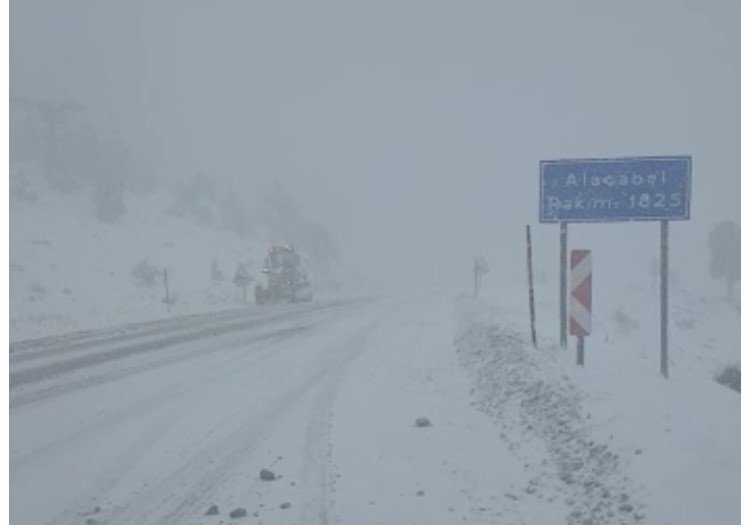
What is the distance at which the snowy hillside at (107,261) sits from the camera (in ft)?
100

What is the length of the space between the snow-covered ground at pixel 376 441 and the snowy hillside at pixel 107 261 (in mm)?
13163

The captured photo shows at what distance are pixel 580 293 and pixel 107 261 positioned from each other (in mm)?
40519

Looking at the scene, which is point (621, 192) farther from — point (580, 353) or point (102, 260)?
point (102, 260)

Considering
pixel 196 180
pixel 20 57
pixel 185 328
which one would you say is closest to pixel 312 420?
pixel 185 328

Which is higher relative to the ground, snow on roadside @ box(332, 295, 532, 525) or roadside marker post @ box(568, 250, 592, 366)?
roadside marker post @ box(568, 250, 592, 366)

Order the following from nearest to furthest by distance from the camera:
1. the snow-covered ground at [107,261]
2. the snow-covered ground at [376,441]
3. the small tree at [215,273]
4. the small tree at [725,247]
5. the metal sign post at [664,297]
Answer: the snow-covered ground at [376,441] < the metal sign post at [664,297] < the snow-covered ground at [107,261] < the small tree at [215,273] < the small tree at [725,247]

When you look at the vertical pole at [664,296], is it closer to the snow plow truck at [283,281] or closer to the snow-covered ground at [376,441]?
the snow-covered ground at [376,441]

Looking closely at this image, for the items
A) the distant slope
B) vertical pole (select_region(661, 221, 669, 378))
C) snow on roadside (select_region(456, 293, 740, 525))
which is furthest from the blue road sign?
the distant slope

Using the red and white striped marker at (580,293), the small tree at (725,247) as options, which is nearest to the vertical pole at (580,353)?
the red and white striped marker at (580,293)

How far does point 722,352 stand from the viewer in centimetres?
3114

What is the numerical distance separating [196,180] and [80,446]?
70007 mm

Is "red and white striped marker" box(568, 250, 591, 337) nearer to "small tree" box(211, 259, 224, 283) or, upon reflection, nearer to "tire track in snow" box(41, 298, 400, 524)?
"tire track in snow" box(41, 298, 400, 524)

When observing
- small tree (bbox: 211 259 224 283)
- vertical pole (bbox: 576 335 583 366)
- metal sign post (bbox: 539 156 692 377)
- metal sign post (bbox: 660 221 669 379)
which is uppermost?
metal sign post (bbox: 539 156 692 377)

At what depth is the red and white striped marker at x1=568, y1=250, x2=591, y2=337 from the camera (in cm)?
1022
